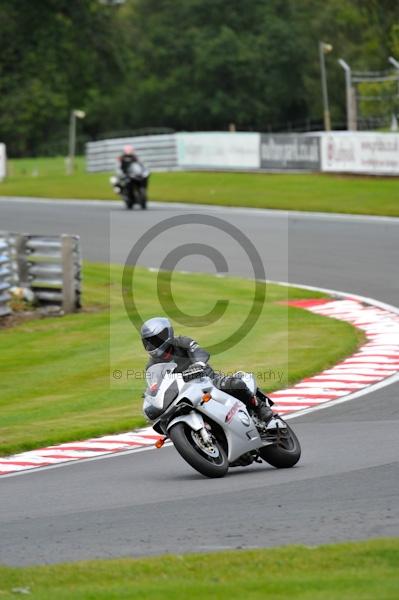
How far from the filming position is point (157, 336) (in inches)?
410

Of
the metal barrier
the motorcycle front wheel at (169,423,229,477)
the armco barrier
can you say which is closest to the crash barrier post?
the metal barrier

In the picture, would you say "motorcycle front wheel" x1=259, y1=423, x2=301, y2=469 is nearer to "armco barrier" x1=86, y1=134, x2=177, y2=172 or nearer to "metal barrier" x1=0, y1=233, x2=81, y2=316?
"metal barrier" x1=0, y1=233, x2=81, y2=316

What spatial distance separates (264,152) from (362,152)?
600cm

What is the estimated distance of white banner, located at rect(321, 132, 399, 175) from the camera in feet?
129

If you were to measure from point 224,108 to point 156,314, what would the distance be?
74.6 meters

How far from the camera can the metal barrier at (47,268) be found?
21.9 metres

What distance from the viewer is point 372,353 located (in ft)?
54.7

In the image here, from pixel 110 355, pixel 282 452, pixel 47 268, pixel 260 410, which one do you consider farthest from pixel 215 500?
pixel 47 268

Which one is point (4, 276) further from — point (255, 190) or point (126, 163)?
point (255, 190)

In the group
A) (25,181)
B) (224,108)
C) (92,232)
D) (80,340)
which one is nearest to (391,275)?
(80,340)

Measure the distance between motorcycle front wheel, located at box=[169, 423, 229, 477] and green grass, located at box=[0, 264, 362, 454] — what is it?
9.60ft

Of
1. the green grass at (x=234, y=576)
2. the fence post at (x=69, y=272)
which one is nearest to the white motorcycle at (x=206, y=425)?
the green grass at (x=234, y=576)

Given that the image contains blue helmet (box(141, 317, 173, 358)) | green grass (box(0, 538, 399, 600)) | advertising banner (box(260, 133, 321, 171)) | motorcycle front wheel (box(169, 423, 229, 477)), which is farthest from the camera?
advertising banner (box(260, 133, 321, 171))

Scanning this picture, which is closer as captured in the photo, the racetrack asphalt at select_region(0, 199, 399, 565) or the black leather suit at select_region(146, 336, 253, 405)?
the racetrack asphalt at select_region(0, 199, 399, 565)
